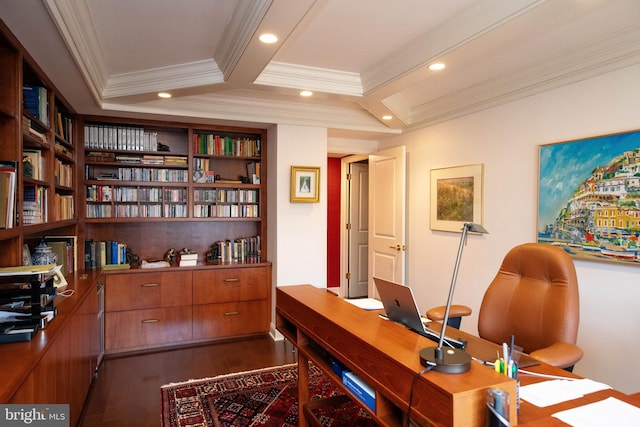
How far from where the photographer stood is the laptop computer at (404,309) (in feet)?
5.48

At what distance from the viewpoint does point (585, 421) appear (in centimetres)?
121

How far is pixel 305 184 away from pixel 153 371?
2295mm

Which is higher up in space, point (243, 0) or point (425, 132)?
point (243, 0)

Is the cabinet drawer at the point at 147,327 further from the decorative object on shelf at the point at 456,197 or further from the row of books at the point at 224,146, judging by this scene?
the decorative object on shelf at the point at 456,197

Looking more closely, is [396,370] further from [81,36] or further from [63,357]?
[81,36]

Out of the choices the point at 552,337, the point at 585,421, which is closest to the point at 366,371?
the point at 585,421

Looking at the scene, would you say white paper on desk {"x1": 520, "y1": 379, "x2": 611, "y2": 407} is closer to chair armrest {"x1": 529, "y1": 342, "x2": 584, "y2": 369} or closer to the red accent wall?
chair armrest {"x1": 529, "y1": 342, "x2": 584, "y2": 369}

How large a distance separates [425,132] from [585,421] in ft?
11.6

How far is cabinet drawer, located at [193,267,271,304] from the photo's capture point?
4.11m

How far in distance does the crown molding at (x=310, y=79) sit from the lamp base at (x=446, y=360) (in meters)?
2.52

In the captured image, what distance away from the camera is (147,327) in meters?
3.92

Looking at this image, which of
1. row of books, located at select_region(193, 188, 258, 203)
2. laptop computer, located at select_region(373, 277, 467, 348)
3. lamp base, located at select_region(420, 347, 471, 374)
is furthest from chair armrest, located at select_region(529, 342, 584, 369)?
row of books, located at select_region(193, 188, 258, 203)

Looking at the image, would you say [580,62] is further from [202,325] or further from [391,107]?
[202,325]

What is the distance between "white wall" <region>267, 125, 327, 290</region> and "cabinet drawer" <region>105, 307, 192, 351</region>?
1045mm
